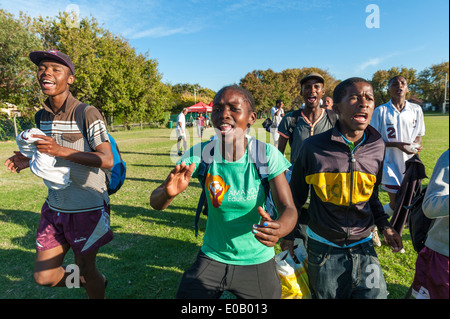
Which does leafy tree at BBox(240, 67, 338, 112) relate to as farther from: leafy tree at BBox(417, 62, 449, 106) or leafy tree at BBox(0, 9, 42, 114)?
leafy tree at BBox(0, 9, 42, 114)

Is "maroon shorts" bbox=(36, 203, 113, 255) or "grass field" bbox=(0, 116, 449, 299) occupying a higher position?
"maroon shorts" bbox=(36, 203, 113, 255)

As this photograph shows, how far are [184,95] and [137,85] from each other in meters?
28.2

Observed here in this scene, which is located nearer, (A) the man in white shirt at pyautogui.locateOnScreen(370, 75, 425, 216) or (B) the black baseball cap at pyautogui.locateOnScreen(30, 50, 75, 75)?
(B) the black baseball cap at pyautogui.locateOnScreen(30, 50, 75, 75)

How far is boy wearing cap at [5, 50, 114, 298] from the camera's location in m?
2.52

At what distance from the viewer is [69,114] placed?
8.42 feet

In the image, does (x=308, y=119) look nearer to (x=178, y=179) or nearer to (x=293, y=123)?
(x=293, y=123)

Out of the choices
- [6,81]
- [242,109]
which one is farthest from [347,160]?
[6,81]

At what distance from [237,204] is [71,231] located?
66.8 inches

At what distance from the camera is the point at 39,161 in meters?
2.28

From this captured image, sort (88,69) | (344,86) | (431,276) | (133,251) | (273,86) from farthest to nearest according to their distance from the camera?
(273,86)
(88,69)
(133,251)
(344,86)
(431,276)

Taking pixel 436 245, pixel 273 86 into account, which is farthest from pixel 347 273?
pixel 273 86

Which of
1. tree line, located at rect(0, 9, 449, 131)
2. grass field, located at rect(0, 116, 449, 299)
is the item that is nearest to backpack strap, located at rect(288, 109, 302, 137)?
grass field, located at rect(0, 116, 449, 299)

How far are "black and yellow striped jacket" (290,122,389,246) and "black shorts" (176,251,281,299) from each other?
657mm
